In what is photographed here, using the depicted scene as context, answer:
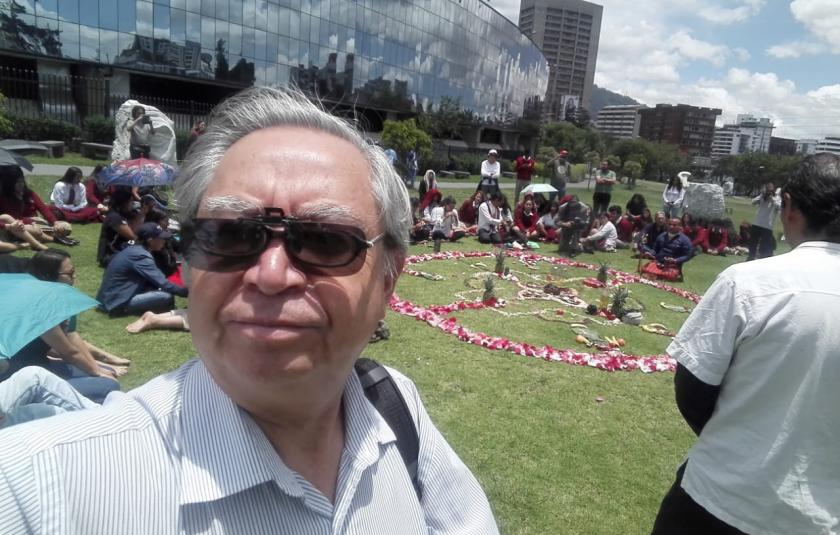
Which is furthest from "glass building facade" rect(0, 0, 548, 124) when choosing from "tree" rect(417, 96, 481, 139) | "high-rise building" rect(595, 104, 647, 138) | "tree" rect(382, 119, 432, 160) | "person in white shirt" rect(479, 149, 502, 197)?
"high-rise building" rect(595, 104, 647, 138)

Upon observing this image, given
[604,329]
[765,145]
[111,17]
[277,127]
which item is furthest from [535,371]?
[765,145]

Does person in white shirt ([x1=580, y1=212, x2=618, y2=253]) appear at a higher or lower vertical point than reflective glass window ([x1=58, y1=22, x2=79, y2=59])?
lower

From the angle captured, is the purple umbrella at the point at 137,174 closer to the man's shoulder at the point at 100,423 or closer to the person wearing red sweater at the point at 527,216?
the person wearing red sweater at the point at 527,216

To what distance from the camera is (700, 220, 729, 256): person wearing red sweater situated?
15.6 meters

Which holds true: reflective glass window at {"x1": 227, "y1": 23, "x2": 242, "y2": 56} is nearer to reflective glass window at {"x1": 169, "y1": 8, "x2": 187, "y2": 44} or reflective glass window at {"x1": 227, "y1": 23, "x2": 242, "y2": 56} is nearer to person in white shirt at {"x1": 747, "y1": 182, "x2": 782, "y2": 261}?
reflective glass window at {"x1": 169, "y1": 8, "x2": 187, "y2": 44}

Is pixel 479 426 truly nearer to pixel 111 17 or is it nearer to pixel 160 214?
pixel 160 214

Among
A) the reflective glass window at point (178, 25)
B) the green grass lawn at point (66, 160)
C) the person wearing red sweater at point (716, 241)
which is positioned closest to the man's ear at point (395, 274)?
the person wearing red sweater at point (716, 241)

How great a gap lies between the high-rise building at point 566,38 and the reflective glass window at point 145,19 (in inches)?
5694

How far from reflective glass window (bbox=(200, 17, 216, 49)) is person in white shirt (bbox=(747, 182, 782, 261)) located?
108ft

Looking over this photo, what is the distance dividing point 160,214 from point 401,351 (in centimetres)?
457

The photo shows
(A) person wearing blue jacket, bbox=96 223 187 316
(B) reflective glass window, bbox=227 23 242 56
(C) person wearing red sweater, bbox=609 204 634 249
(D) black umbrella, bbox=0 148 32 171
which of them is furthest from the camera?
(B) reflective glass window, bbox=227 23 242 56

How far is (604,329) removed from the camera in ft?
25.9

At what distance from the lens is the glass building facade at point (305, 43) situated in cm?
2866

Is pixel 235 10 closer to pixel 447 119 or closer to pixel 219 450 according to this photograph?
pixel 447 119
